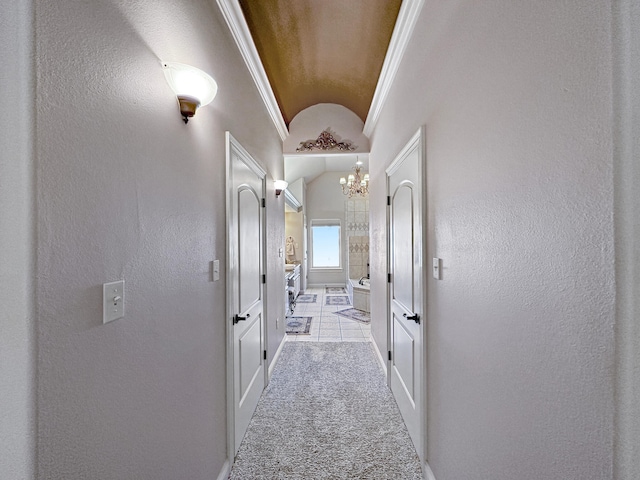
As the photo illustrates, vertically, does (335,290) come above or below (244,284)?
below

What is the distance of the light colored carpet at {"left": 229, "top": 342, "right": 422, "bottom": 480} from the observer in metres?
1.71

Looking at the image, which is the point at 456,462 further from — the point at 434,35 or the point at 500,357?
the point at 434,35

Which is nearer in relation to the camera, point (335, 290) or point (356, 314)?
point (356, 314)

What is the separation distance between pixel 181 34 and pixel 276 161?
6.68 ft

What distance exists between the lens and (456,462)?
50.3 inches

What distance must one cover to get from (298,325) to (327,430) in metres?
2.61

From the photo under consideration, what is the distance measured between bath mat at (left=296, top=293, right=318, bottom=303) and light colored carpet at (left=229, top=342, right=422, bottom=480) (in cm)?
361

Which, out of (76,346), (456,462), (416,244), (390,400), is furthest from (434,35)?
(390,400)

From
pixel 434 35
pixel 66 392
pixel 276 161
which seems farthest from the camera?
pixel 276 161

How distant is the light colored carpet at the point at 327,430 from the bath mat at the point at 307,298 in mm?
3607

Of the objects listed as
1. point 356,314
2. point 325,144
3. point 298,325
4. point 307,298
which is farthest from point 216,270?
point 307,298

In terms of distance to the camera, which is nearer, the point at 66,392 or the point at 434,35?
the point at 66,392

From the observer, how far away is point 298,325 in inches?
182

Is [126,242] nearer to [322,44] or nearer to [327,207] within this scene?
[322,44]
